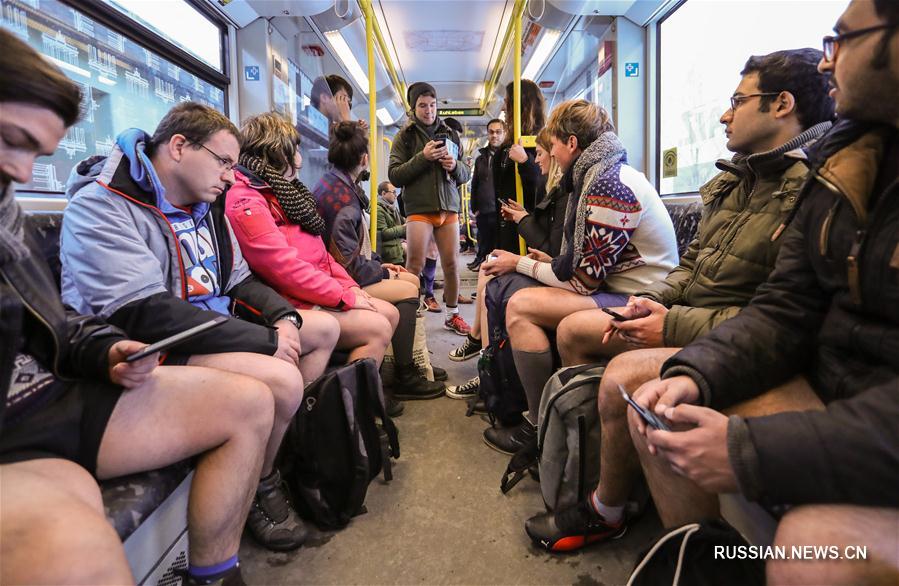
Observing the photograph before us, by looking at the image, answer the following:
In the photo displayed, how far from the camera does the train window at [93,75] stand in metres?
2.18

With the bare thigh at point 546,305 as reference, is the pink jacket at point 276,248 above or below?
above

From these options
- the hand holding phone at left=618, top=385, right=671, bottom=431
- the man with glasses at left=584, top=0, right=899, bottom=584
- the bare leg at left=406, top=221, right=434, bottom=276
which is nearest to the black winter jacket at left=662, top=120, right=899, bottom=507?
the man with glasses at left=584, top=0, right=899, bottom=584

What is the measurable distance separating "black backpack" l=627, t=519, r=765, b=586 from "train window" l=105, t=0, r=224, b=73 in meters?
3.45

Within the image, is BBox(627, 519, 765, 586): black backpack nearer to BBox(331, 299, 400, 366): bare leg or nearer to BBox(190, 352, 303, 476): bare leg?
BBox(190, 352, 303, 476): bare leg

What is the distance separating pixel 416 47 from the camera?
6.12 m

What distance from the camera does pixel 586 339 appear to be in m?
1.81

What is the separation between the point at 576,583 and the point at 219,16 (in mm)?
4415

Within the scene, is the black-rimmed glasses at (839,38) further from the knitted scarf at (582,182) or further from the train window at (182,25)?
the train window at (182,25)

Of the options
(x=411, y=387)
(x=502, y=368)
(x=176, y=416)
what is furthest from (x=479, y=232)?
(x=176, y=416)

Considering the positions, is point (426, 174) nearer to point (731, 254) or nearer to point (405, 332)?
point (405, 332)

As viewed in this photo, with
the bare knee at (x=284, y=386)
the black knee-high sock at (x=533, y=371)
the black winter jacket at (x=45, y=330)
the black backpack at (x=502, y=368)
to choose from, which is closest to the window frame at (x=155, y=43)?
the black winter jacket at (x=45, y=330)

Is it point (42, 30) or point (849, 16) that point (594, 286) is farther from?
point (42, 30)

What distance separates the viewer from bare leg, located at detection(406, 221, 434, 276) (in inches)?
150

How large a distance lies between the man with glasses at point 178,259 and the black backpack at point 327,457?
9 cm
